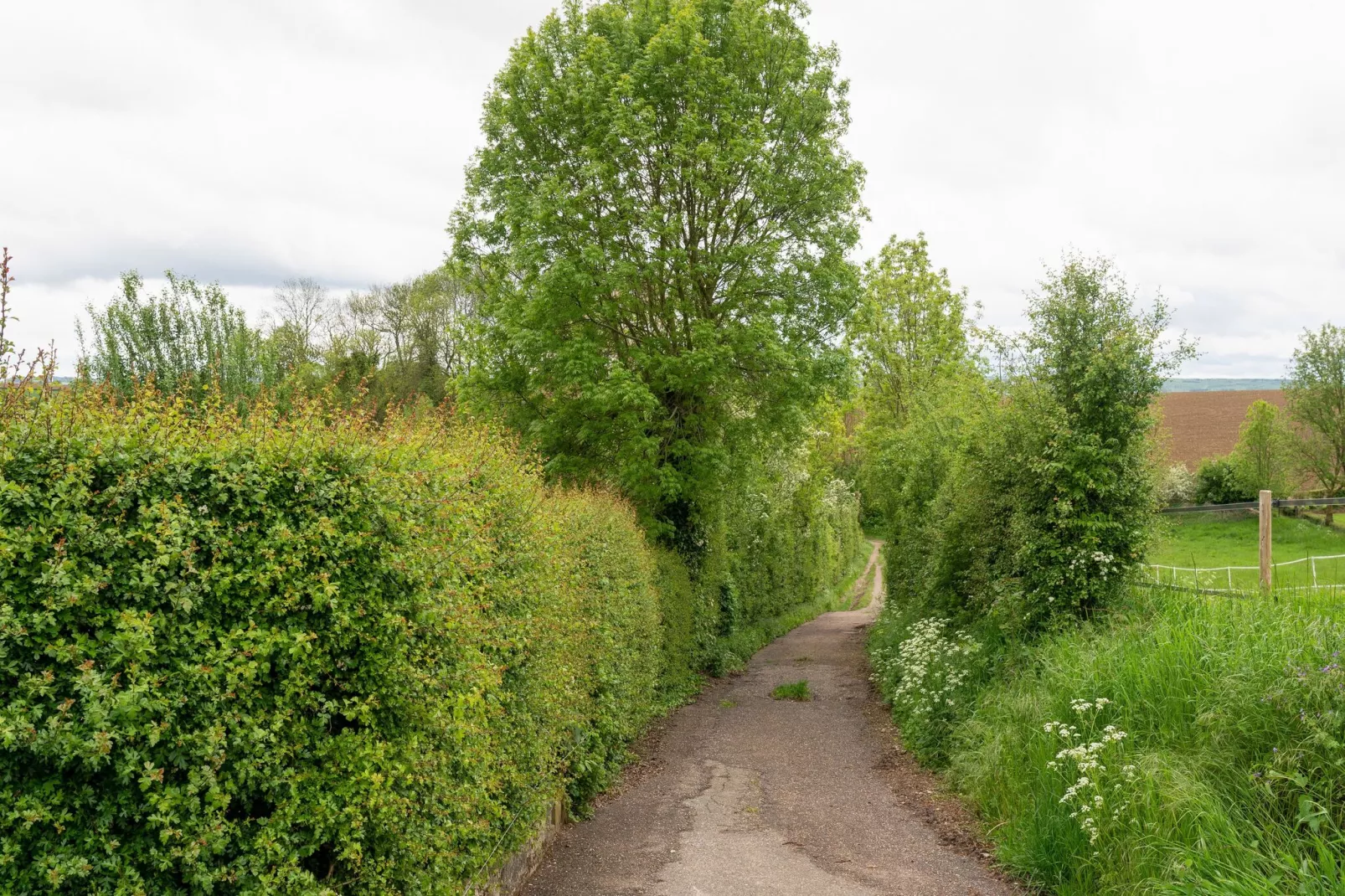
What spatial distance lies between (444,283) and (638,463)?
26.8 metres

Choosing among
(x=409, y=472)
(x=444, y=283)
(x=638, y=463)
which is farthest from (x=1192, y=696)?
(x=444, y=283)

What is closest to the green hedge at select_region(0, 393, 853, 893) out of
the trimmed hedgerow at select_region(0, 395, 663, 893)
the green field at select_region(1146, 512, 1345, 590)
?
the trimmed hedgerow at select_region(0, 395, 663, 893)

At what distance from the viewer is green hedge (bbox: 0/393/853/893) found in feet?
9.14

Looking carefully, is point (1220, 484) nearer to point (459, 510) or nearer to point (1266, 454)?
point (1266, 454)

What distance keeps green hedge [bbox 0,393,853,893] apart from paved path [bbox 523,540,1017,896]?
189cm

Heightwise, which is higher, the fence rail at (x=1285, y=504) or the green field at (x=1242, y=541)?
the fence rail at (x=1285, y=504)

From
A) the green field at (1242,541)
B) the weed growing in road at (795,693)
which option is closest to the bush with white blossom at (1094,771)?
the weed growing in road at (795,693)

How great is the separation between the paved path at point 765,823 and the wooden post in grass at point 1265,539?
13.8 ft

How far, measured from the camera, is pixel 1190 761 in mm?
6039

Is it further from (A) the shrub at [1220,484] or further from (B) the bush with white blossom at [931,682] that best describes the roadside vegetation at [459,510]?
(A) the shrub at [1220,484]

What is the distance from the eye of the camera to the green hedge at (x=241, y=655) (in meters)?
2.79

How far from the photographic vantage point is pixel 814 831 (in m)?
7.86

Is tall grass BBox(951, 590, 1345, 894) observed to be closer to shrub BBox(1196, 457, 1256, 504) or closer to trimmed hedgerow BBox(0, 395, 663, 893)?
trimmed hedgerow BBox(0, 395, 663, 893)

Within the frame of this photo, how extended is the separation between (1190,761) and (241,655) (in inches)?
248
